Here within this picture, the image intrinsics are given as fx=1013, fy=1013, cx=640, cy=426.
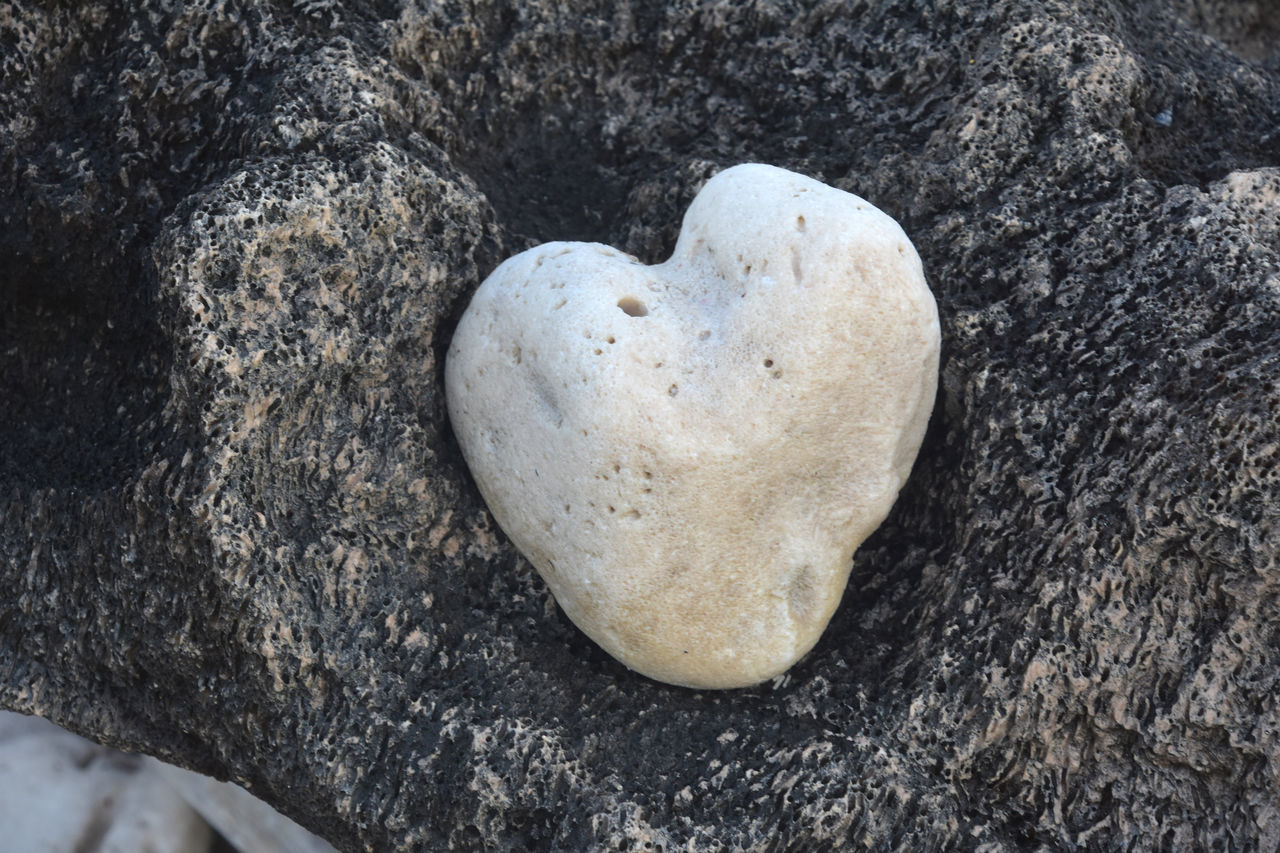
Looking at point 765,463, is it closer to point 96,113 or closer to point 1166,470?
point 1166,470

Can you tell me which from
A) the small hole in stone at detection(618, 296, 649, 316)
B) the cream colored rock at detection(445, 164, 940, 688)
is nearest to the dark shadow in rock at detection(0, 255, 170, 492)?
the cream colored rock at detection(445, 164, 940, 688)

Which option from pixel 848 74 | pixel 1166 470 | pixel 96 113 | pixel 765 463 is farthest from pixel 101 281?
pixel 1166 470

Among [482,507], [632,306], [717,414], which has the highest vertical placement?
[632,306]

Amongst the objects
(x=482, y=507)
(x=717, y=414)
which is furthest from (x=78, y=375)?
(x=717, y=414)

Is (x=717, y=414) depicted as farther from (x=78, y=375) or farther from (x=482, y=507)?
(x=78, y=375)

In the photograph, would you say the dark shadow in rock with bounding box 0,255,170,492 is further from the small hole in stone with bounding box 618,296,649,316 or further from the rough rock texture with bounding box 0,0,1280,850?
the small hole in stone with bounding box 618,296,649,316

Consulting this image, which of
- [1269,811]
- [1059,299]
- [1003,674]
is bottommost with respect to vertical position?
[1269,811]
